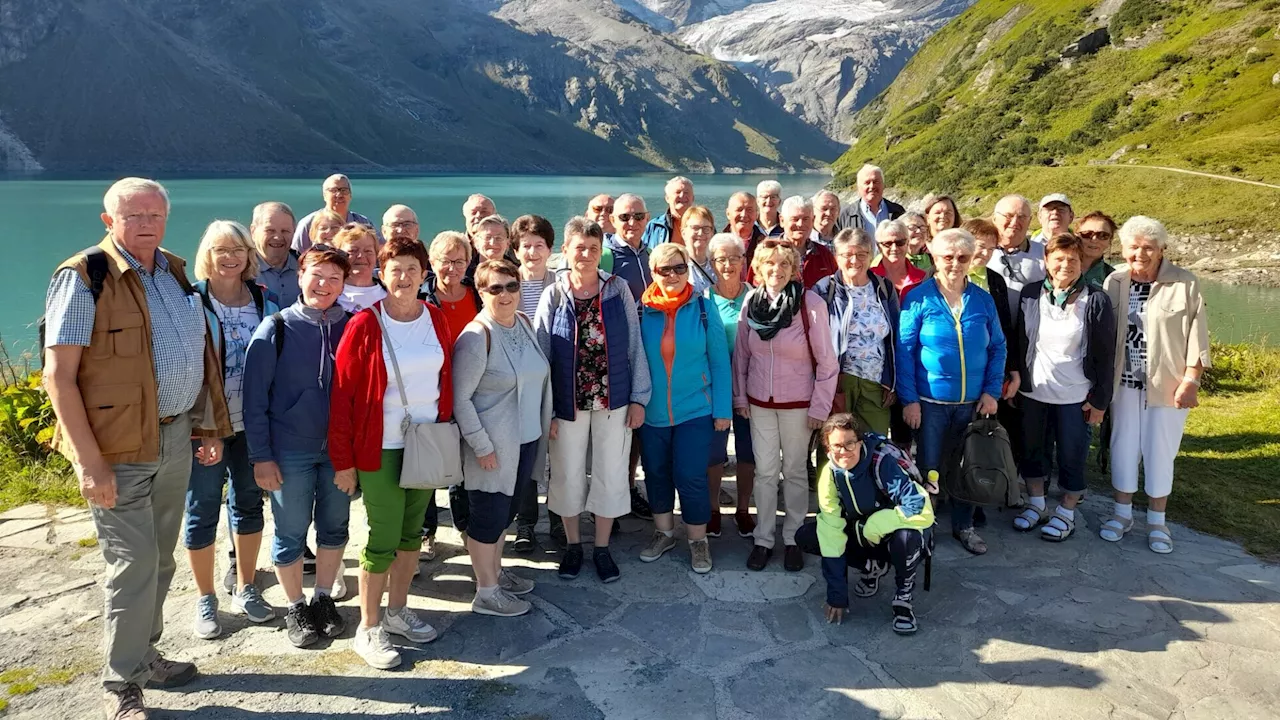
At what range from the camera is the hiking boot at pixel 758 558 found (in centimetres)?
480

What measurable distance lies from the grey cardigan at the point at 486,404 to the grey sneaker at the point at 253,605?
1.31m

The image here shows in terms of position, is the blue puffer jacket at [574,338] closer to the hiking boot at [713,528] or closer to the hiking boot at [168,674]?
the hiking boot at [713,528]

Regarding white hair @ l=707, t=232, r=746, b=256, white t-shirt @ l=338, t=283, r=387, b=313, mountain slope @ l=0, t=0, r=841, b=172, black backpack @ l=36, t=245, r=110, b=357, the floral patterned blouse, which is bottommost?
the floral patterned blouse

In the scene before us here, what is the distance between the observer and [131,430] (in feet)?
10.2

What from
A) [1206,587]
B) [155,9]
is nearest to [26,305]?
[1206,587]

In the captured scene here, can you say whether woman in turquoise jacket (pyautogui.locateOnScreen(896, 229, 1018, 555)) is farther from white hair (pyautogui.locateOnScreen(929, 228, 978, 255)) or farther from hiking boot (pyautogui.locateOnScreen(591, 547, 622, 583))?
hiking boot (pyautogui.locateOnScreen(591, 547, 622, 583))

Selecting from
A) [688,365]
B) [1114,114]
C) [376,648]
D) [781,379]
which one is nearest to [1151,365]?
[781,379]

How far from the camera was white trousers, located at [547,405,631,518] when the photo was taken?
4.60 metres

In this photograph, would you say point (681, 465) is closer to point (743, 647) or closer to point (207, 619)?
point (743, 647)

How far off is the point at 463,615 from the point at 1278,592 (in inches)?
188

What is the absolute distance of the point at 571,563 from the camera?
4.73 meters

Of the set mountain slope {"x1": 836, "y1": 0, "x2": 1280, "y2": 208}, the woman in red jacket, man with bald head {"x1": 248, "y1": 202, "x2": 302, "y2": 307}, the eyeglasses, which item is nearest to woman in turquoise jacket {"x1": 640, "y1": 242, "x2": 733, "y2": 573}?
the eyeglasses

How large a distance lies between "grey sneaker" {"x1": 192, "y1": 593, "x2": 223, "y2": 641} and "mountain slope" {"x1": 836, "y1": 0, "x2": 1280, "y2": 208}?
3640cm

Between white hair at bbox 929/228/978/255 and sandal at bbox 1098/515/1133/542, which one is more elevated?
white hair at bbox 929/228/978/255
